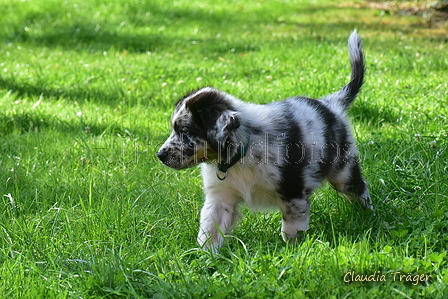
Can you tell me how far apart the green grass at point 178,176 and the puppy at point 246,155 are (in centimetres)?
16

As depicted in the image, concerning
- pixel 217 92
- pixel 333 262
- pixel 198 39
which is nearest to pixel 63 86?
pixel 198 39

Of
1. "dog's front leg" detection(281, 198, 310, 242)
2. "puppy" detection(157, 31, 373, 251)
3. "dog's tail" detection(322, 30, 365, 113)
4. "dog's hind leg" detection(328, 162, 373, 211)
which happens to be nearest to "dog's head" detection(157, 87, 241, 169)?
"puppy" detection(157, 31, 373, 251)

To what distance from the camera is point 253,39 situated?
29.9ft

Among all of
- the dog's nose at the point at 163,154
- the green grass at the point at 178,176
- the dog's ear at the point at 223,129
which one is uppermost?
the dog's ear at the point at 223,129

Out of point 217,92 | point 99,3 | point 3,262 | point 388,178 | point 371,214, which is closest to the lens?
point 3,262

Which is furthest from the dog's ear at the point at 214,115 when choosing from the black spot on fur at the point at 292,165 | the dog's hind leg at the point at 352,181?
the dog's hind leg at the point at 352,181

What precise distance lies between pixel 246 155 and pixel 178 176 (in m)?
1.21

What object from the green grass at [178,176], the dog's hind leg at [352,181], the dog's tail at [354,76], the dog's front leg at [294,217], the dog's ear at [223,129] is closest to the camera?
the green grass at [178,176]

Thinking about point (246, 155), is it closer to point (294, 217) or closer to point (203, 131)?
point (203, 131)

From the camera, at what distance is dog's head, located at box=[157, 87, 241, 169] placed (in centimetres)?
276

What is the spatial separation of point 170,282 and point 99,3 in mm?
10227

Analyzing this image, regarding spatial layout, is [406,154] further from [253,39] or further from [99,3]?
[99,3]

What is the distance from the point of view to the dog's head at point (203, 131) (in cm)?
276

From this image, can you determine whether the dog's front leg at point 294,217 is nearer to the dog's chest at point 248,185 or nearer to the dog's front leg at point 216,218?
the dog's chest at point 248,185
